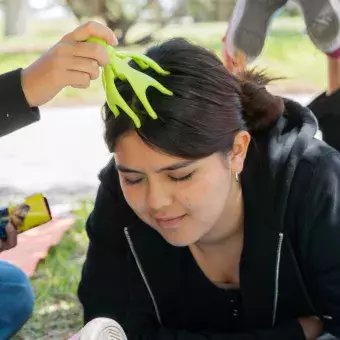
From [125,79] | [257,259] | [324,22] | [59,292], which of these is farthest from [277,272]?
[324,22]

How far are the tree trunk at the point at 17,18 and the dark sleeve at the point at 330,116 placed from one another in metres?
2.63

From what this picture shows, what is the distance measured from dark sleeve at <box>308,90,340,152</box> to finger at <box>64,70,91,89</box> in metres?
0.81

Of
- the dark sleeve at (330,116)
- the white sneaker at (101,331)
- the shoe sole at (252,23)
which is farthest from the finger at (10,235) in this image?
the shoe sole at (252,23)

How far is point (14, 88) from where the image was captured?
1028mm

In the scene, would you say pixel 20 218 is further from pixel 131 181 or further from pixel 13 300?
pixel 131 181

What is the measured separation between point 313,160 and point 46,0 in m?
2.98

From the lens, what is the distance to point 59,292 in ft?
5.87

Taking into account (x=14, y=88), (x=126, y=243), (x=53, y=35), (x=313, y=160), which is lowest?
(x=126, y=243)

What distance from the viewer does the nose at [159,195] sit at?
3.26 ft

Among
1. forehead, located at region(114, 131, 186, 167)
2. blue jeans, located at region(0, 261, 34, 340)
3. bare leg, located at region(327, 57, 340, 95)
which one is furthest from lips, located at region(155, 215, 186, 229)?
bare leg, located at region(327, 57, 340, 95)

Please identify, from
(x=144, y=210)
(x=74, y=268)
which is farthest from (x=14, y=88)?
(x=74, y=268)

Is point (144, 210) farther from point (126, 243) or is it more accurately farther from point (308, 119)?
point (308, 119)

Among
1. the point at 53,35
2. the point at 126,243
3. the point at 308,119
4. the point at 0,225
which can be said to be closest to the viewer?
the point at 308,119

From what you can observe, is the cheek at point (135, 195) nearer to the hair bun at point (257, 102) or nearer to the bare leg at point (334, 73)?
the hair bun at point (257, 102)
